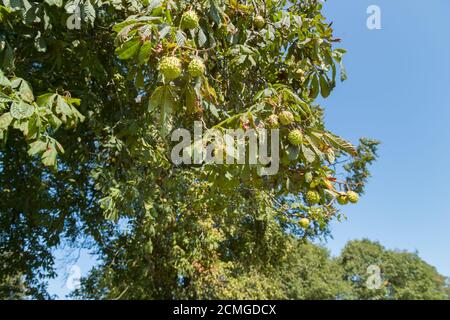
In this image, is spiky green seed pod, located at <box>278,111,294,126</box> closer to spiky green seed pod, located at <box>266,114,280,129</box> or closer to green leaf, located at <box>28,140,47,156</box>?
spiky green seed pod, located at <box>266,114,280,129</box>

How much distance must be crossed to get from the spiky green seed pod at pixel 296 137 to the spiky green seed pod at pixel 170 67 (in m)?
0.60

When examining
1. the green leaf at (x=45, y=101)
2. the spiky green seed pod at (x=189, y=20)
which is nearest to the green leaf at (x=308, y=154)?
the spiky green seed pod at (x=189, y=20)

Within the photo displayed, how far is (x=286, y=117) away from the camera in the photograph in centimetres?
193

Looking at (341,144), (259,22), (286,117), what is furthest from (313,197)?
(259,22)

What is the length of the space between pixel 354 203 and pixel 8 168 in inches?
181

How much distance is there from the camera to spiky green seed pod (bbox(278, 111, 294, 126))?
193 cm

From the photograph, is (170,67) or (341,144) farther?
(341,144)

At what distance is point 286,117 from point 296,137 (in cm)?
10

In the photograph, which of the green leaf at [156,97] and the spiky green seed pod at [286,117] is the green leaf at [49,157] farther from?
the spiky green seed pod at [286,117]

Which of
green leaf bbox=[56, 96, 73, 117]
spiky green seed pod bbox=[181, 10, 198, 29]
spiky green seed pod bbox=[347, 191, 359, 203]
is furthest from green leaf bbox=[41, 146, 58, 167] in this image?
spiky green seed pod bbox=[347, 191, 359, 203]

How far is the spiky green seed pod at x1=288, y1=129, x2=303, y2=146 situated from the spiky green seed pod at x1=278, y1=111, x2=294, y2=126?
0.05 meters

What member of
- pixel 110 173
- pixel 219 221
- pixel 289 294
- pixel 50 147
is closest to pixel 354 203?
pixel 50 147

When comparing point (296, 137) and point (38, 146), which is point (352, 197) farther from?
point (38, 146)

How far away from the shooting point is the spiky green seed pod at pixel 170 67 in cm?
171
